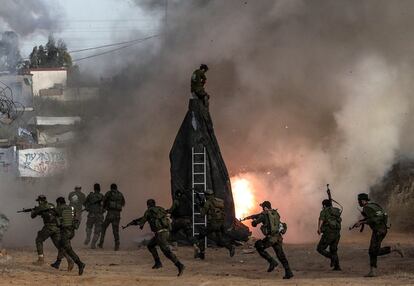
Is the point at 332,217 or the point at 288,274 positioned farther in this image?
the point at 332,217

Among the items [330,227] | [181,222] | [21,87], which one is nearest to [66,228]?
[181,222]

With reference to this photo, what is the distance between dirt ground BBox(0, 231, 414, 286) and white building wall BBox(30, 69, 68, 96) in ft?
114

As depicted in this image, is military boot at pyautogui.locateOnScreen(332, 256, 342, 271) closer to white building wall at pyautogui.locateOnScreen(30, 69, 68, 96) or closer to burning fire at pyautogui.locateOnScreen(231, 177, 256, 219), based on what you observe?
burning fire at pyautogui.locateOnScreen(231, 177, 256, 219)

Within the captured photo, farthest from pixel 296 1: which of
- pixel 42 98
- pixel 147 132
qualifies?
pixel 42 98

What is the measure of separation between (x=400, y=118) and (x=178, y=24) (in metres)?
9.73

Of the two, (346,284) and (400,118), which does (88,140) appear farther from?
(346,284)

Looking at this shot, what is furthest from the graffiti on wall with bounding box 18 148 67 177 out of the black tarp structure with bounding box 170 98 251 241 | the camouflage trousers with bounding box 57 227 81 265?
the camouflage trousers with bounding box 57 227 81 265

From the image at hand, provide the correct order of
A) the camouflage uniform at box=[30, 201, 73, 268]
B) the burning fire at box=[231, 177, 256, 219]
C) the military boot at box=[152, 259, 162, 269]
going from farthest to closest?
the burning fire at box=[231, 177, 256, 219]
the military boot at box=[152, 259, 162, 269]
the camouflage uniform at box=[30, 201, 73, 268]

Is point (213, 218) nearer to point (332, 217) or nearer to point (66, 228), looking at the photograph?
point (332, 217)

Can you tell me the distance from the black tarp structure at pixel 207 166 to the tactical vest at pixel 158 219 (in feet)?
15.5

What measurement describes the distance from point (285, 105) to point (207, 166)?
20.9 feet

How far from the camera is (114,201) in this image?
19.1 meters

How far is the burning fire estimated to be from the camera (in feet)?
71.8

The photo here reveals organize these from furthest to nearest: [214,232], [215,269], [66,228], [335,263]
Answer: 1. [214,232]
2. [215,269]
3. [335,263]
4. [66,228]
